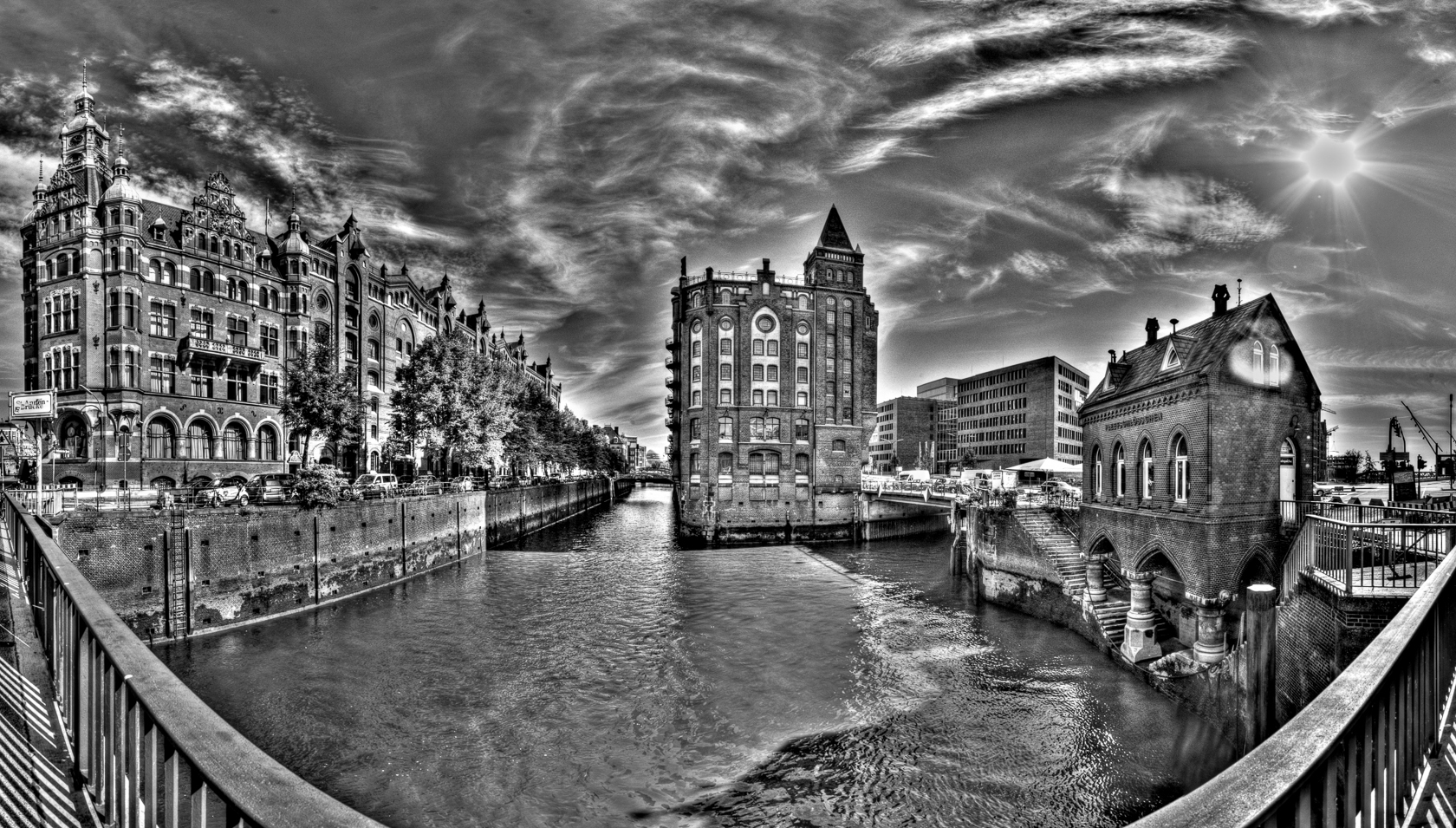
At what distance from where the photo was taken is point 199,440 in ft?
144

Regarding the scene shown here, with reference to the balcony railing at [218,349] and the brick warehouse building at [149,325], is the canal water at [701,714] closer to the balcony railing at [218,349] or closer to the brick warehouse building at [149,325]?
the brick warehouse building at [149,325]

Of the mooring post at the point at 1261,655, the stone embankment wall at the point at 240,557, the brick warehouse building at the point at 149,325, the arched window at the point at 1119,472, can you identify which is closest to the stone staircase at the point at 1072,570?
the arched window at the point at 1119,472

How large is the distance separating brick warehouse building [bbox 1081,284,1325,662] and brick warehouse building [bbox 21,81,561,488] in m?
45.3

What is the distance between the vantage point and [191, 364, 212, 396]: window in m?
44.0

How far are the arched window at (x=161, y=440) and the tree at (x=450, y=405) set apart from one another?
40.9ft

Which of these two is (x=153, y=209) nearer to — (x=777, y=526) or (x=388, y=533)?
(x=388, y=533)

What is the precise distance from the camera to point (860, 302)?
63.7 metres

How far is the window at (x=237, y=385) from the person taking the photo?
4634 centimetres

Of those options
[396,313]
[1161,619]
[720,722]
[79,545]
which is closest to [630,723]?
[720,722]

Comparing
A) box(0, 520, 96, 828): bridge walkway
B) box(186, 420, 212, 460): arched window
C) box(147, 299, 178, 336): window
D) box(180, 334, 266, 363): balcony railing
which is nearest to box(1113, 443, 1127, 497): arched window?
box(0, 520, 96, 828): bridge walkway

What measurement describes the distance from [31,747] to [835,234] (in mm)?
65690

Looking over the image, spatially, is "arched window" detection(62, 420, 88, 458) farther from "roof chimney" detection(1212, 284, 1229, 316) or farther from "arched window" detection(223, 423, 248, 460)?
"roof chimney" detection(1212, 284, 1229, 316)

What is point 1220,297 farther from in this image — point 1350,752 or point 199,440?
point 199,440

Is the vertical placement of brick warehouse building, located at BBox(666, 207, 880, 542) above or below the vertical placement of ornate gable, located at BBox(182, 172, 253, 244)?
below
